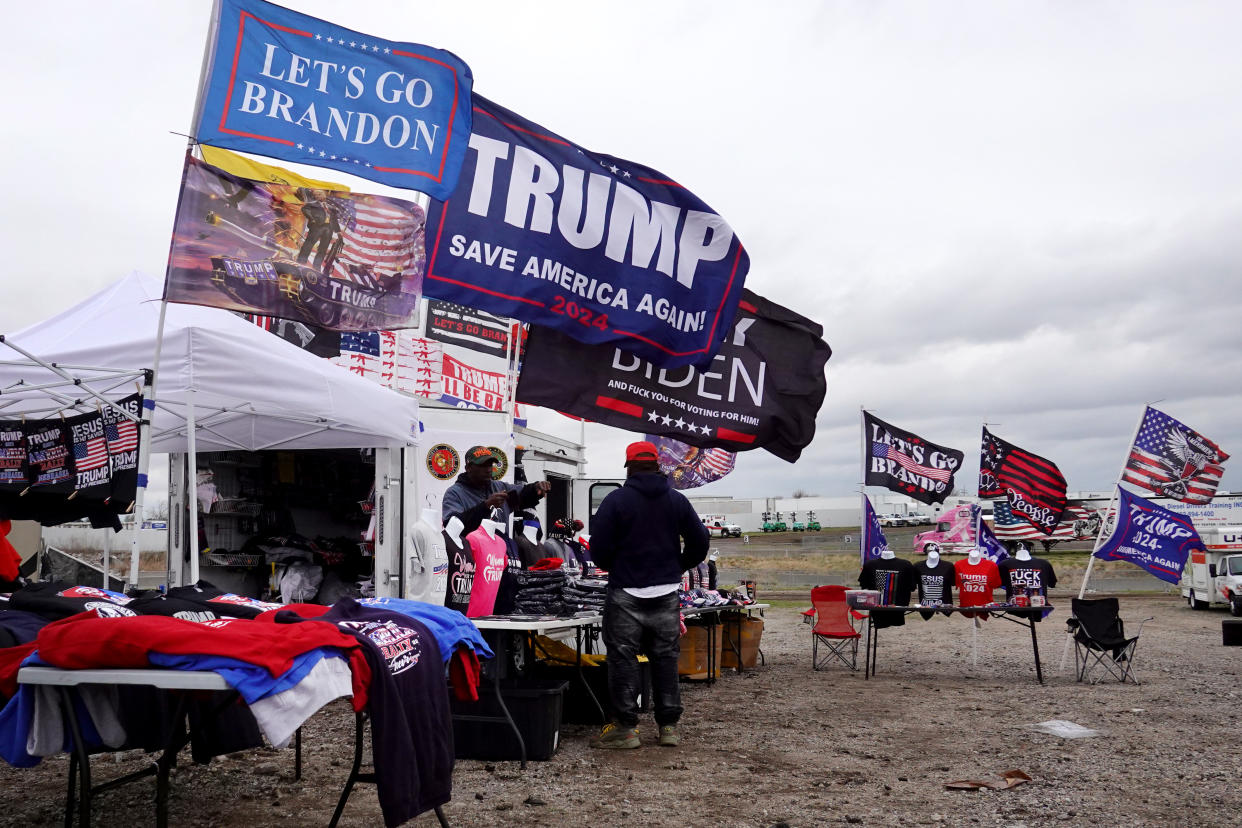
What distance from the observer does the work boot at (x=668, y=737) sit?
6.91 meters

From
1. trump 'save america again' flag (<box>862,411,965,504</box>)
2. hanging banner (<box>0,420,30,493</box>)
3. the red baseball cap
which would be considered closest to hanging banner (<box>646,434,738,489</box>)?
trump 'save america again' flag (<box>862,411,965,504</box>)

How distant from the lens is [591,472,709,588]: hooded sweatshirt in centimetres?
682

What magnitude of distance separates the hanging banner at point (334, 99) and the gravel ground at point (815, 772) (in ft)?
10.9

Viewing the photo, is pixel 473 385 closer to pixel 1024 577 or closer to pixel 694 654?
pixel 694 654

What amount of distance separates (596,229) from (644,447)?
1533 millimetres

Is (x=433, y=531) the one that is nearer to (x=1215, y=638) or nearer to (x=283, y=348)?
(x=283, y=348)

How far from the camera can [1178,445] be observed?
12.2 meters

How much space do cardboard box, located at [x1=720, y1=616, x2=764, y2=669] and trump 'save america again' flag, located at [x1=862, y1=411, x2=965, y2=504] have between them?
3578 mm

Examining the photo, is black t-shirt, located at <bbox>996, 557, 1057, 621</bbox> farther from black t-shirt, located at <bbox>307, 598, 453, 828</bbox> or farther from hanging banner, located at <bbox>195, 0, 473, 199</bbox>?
black t-shirt, located at <bbox>307, 598, 453, 828</bbox>

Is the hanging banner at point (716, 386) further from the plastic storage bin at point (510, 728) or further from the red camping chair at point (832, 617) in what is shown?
the red camping chair at point (832, 617)

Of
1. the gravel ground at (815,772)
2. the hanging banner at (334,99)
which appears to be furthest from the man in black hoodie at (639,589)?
the hanging banner at (334,99)

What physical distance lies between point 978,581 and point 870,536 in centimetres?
196

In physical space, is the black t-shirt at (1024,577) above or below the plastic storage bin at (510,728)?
above

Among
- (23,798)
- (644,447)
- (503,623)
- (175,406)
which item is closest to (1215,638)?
(644,447)
